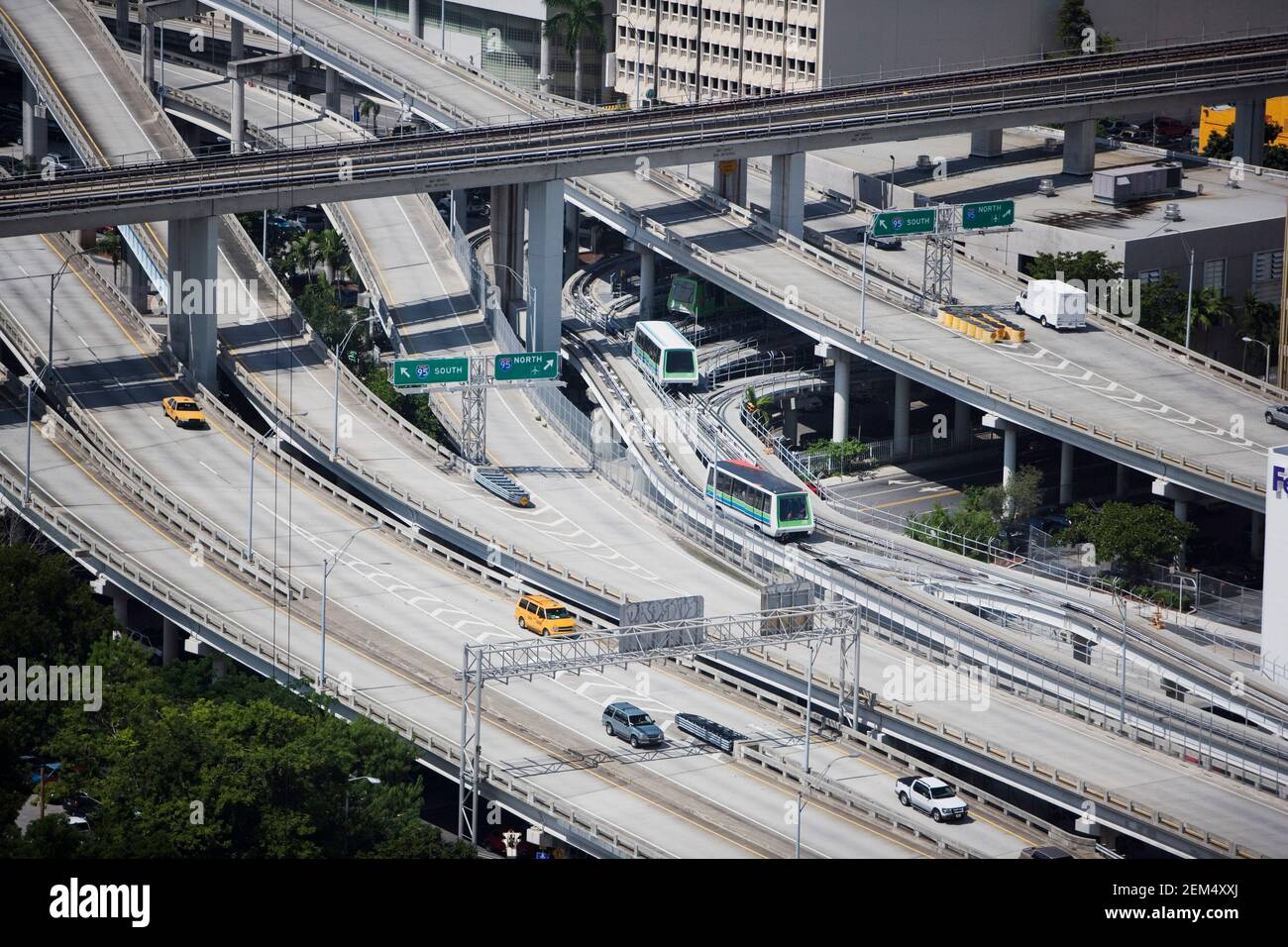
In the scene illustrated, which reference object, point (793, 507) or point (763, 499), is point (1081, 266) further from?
point (763, 499)

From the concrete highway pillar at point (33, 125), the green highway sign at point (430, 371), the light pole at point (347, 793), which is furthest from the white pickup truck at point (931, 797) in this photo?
the concrete highway pillar at point (33, 125)

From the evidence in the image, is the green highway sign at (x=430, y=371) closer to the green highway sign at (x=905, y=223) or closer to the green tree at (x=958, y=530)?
the green tree at (x=958, y=530)

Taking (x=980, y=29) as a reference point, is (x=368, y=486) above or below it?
below

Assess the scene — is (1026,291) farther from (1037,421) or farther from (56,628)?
(56,628)

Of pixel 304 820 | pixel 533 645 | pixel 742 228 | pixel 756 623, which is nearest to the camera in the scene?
pixel 304 820

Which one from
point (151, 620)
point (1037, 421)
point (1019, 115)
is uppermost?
point (1019, 115)

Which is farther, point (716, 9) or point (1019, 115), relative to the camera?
point (716, 9)
